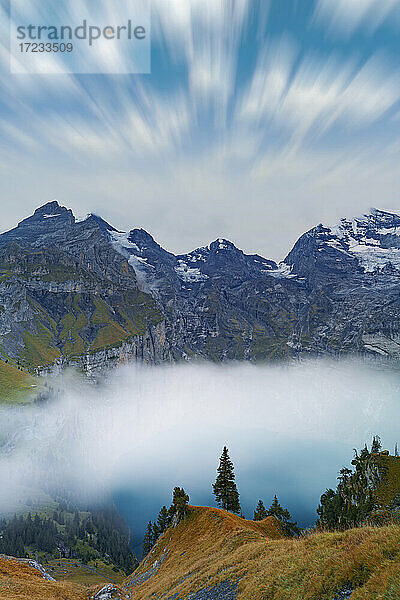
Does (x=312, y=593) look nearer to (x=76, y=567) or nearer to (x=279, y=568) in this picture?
(x=279, y=568)

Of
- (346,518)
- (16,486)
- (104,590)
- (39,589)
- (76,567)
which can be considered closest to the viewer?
(39,589)

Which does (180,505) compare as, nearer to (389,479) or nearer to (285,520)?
(285,520)

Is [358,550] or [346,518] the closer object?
A: [358,550]

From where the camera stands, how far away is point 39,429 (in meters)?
186

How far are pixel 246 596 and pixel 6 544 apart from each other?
16597cm

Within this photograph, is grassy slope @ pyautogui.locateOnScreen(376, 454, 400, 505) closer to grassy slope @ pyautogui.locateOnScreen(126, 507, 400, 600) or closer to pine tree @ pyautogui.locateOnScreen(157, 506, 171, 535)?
grassy slope @ pyautogui.locateOnScreen(126, 507, 400, 600)

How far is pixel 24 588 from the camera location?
91.6ft

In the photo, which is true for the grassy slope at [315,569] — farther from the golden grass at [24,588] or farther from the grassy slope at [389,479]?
the grassy slope at [389,479]

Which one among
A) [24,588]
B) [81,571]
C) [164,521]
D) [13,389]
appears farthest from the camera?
[13,389]

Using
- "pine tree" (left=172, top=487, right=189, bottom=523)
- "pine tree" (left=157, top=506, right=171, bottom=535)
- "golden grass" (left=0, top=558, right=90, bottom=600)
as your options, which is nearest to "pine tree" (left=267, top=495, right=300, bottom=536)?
"pine tree" (left=172, top=487, right=189, bottom=523)

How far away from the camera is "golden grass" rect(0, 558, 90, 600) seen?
85.7 feet

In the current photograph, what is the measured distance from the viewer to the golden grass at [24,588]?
1029 inches

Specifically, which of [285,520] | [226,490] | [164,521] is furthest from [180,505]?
[285,520]

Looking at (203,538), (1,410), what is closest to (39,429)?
(1,410)
